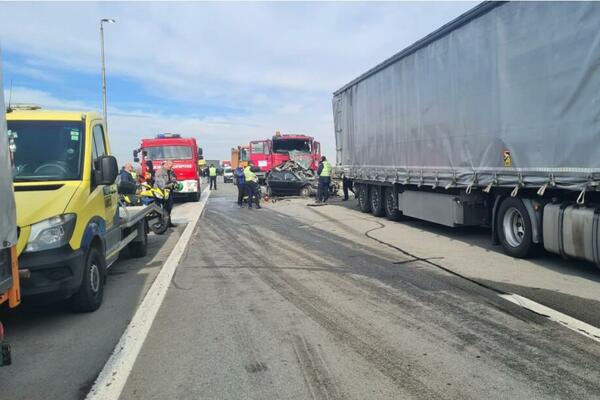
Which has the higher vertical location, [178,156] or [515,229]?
[178,156]

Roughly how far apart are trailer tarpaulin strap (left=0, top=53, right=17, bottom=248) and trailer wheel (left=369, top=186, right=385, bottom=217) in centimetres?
1223

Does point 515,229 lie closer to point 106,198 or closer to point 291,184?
point 106,198

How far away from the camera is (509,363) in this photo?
4.12 meters

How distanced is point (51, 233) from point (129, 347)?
1422 mm

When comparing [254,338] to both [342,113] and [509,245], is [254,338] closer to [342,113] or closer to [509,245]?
[509,245]

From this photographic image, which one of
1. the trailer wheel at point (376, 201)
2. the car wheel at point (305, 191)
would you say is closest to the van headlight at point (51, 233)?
the trailer wheel at point (376, 201)

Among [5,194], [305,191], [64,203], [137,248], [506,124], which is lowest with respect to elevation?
[137,248]

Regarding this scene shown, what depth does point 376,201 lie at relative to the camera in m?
15.6

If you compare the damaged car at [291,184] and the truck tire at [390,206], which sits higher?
the damaged car at [291,184]

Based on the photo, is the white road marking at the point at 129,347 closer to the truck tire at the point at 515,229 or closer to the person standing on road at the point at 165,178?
the truck tire at the point at 515,229

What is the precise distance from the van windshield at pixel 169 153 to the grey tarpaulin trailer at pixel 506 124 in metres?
11.7

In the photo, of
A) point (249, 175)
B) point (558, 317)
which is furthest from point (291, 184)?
point (558, 317)

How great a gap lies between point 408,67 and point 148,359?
995cm

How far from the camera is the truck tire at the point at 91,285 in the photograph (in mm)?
5590
